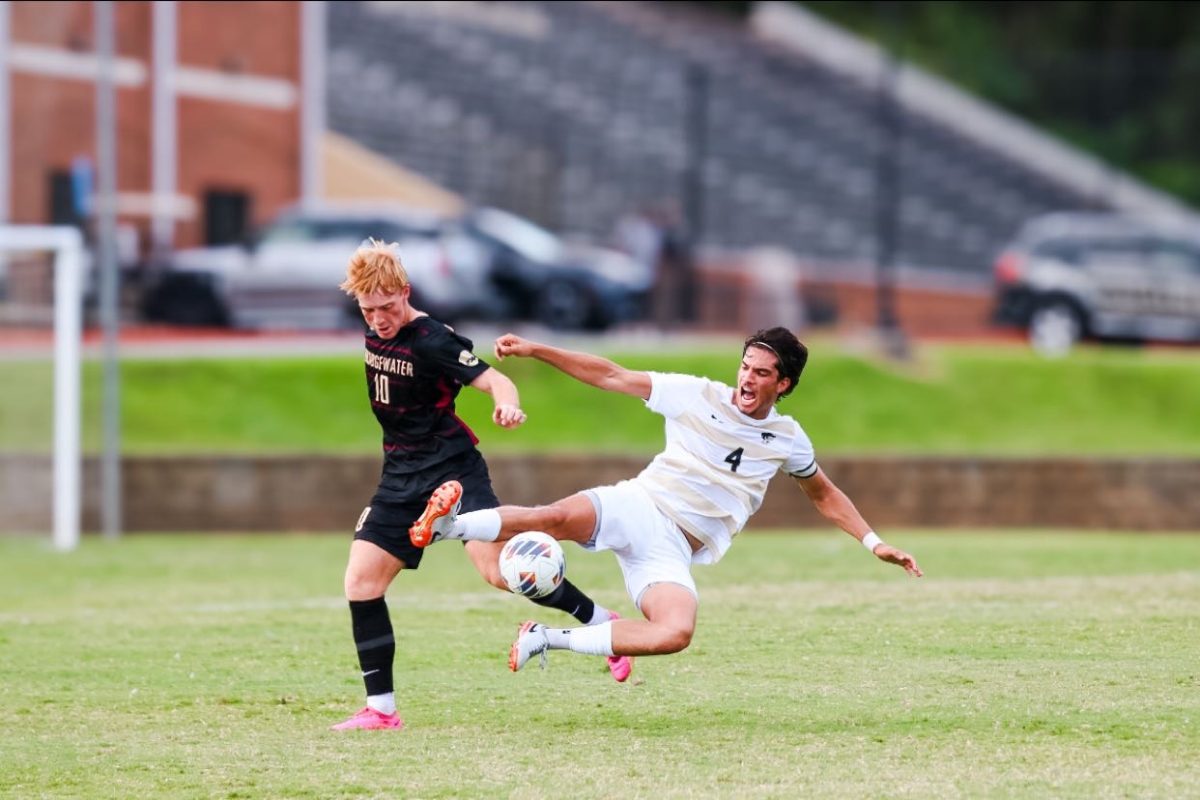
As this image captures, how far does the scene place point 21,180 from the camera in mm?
26984

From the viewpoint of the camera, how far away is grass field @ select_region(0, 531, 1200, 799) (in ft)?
22.6

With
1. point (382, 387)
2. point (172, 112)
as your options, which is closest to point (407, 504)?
point (382, 387)

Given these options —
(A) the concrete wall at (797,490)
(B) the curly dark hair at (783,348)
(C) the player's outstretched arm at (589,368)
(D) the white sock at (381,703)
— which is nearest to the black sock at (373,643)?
(D) the white sock at (381,703)

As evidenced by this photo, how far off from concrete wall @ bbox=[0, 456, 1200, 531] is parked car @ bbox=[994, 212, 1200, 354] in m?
8.66

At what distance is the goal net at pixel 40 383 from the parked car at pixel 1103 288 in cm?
1560

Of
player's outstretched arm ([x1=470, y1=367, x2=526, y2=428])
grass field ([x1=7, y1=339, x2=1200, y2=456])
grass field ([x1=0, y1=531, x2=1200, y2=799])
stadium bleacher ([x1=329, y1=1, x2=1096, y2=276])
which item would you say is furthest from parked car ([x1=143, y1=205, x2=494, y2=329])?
player's outstretched arm ([x1=470, y1=367, x2=526, y2=428])

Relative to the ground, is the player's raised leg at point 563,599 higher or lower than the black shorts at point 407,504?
lower

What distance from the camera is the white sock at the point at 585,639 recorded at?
788cm

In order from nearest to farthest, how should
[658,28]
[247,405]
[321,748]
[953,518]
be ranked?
1. [321,748]
2. [953,518]
3. [247,405]
4. [658,28]

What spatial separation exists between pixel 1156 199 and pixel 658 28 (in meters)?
11.2

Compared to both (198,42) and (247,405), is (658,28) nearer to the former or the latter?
(198,42)

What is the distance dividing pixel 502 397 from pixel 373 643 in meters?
1.19

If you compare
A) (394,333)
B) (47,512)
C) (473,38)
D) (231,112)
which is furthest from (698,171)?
(394,333)

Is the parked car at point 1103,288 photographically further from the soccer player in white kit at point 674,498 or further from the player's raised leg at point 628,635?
the player's raised leg at point 628,635
